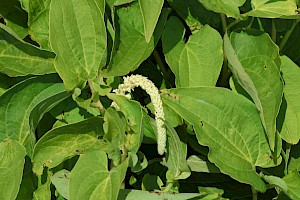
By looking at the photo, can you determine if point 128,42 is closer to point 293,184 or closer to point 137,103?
point 137,103

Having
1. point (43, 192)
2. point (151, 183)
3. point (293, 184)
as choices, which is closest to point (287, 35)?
point (293, 184)

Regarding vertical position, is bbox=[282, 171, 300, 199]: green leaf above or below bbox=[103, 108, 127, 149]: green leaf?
below

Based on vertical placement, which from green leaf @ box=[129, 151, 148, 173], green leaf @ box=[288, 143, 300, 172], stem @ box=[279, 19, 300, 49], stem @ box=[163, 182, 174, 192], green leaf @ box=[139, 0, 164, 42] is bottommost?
green leaf @ box=[288, 143, 300, 172]

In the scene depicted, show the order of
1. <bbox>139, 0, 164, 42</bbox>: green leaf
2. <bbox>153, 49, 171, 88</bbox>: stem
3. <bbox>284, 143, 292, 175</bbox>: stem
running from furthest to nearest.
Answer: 1. <bbox>153, 49, 171, 88</bbox>: stem
2. <bbox>284, 143, 292, 175</bbox>: stem
3. <bbox>139, 0, 164, 42</bbox>: green leaf

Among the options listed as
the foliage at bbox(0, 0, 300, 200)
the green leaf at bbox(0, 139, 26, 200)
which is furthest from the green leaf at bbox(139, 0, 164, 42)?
the green leaf at bbox(0, 139, 26, 200)

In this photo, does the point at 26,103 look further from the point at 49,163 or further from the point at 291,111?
the point at 291,111

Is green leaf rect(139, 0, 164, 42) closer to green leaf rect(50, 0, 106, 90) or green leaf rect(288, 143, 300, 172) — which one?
green leaf rect(50, 0, 106, 90)

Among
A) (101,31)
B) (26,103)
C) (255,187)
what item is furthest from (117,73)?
(255,187)
